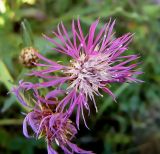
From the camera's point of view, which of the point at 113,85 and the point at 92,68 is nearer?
the point at 92,68

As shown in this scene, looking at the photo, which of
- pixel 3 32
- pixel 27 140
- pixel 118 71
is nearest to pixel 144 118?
pixel 27 140

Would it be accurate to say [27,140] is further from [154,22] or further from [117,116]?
[154,22]

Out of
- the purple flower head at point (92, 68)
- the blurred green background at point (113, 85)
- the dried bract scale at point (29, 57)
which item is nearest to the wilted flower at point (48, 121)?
the purple flower head at point (92, 68)

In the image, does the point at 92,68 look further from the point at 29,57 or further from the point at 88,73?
the point at 29,57

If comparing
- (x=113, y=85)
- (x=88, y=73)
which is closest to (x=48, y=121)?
(x=88, y=73)

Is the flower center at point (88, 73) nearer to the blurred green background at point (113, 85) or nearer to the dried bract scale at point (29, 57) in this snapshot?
the dried bract scale at point (29, 57)

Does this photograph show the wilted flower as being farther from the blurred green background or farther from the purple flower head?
the blurred green background
